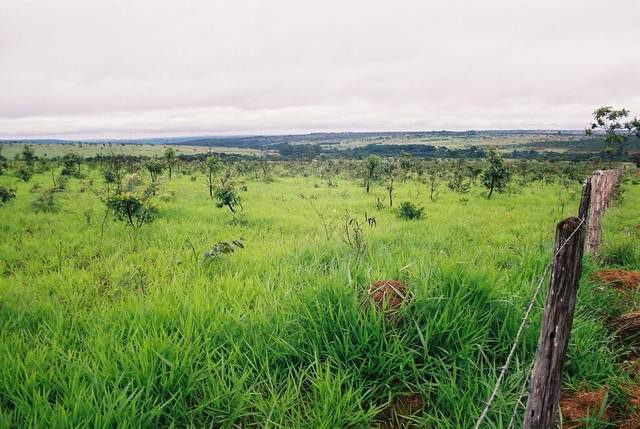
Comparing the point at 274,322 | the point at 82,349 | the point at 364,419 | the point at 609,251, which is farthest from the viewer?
the point at 609,251

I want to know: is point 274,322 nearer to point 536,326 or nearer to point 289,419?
point 289,419

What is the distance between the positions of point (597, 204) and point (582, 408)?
4.52 metres

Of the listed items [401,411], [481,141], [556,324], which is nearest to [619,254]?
[401,411]

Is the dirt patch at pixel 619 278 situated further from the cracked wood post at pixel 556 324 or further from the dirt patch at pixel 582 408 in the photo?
the cracked wood post at pixel 556 324

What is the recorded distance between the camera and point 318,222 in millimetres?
10367

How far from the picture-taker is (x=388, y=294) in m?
3.15

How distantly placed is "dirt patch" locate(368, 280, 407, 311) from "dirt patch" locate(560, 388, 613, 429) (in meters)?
1.37

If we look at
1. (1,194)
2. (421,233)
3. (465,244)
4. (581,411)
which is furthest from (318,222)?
(1,194)

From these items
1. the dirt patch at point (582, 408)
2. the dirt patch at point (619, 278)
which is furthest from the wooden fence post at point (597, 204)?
the dirt patch at point (582, 408)

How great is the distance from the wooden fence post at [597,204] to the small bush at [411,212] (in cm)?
569

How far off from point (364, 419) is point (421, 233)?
22.7 feet

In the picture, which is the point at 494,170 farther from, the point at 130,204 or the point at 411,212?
the point at 130,204

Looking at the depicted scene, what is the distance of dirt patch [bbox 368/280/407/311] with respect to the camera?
308 cm

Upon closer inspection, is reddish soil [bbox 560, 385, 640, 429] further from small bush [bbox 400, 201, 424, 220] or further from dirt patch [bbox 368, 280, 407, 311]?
small bush [bbox 400, 201, 424, 220]
